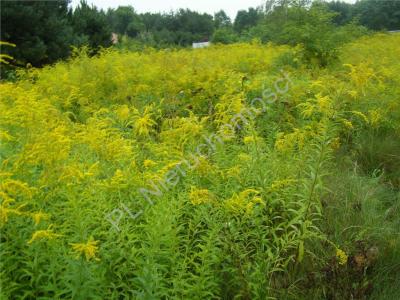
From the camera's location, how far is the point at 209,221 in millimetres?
2332

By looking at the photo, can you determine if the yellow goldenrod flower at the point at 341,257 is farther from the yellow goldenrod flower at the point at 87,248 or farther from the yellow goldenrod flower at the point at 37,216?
the yellow goldenrod flower at the point at 37,216

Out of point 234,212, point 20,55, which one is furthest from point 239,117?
point 20,55

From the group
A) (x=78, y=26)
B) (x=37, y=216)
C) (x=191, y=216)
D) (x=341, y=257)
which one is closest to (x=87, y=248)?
(x=37, y=216)

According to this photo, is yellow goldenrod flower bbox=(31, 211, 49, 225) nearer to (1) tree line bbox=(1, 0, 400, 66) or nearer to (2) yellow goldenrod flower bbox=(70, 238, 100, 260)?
(2) yellow goldenrod flower bbox=(70, 238, 100, 260)

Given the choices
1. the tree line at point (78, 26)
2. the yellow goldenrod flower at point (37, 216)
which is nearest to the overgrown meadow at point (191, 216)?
the yellow goldenrod flower at point (37, 216)

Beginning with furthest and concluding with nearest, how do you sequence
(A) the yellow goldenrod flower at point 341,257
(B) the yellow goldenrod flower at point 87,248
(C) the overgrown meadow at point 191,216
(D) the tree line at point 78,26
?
1. (D) the tree line at point 78,26
2. (A) the yellow goldenrod flower at point 341,257
3. (C) the overgrown meadow at point 191,216
4. (B) the yellow goldenrod flower at point 87,248

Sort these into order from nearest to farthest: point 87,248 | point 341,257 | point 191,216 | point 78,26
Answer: point 87,248
point 341,257
point 191,216
point 78,26

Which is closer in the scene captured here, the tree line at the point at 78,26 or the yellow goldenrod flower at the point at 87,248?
the yellow goldenrod flower at the point at 87,248

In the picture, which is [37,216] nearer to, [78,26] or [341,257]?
[341,257]

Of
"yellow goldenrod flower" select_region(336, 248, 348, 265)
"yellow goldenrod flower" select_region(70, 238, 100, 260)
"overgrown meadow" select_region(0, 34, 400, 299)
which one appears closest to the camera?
"yellow goldenrod flower" select_region(70, 238, 100, 260)

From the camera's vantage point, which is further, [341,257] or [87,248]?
[341,257]

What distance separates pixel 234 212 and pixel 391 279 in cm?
111

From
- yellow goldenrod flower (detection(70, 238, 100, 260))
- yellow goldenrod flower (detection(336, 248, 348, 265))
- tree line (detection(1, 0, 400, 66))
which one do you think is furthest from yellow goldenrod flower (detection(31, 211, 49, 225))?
tree line (detection(1, 0, 400, 66))

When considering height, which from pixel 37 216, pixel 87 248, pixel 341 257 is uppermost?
pixel 37 216
